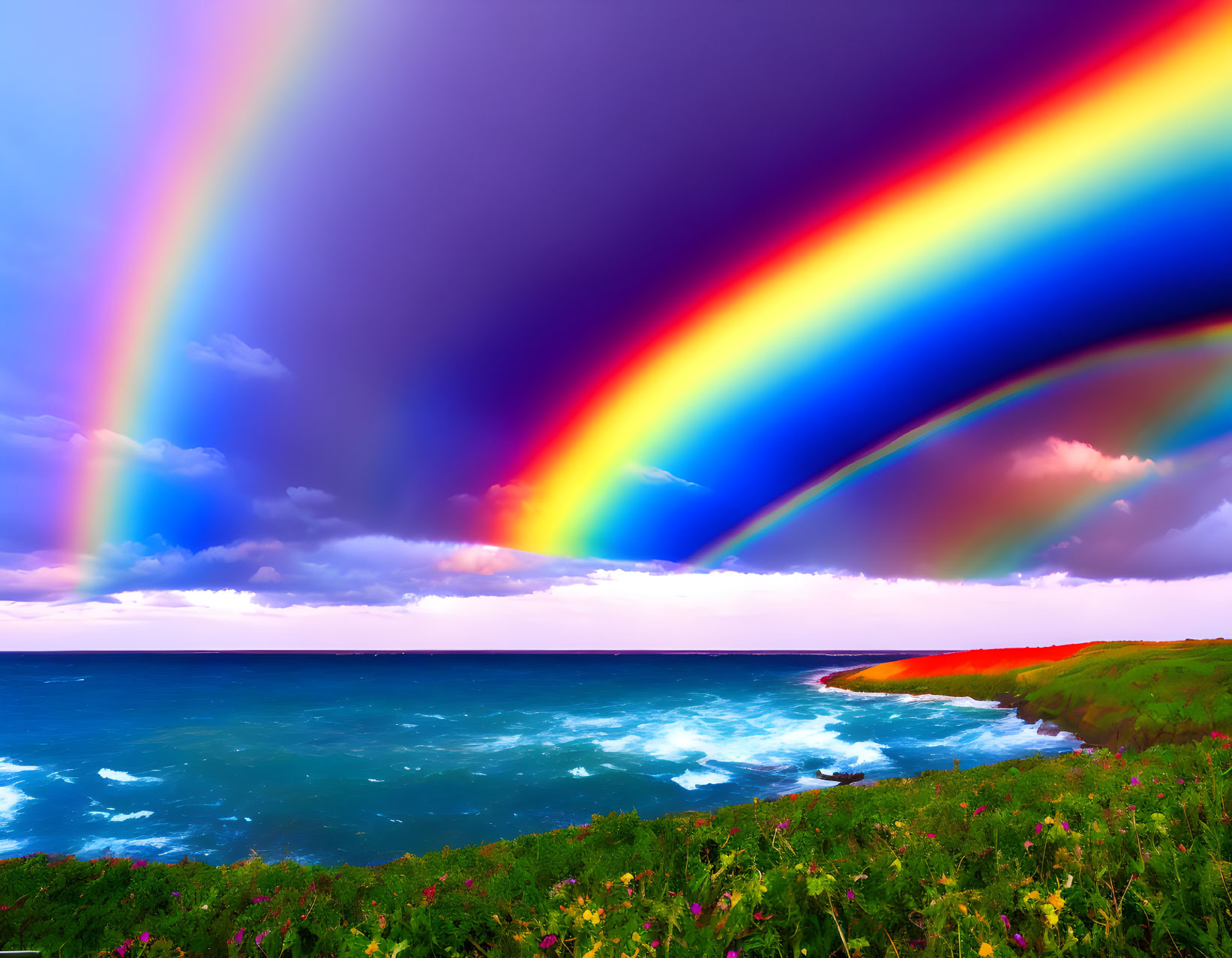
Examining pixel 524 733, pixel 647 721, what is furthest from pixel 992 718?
pixel 524 733

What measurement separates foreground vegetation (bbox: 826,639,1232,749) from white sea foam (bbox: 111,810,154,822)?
129 ft

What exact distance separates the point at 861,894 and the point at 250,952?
6740 millimetres

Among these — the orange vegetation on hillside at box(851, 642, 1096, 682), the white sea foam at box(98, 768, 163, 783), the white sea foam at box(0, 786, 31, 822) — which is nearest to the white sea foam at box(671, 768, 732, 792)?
the white sea foam at box(98, 768, 163, 783)

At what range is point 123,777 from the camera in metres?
31.5

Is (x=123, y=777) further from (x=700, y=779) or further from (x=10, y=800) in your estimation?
(x=700, y=779)

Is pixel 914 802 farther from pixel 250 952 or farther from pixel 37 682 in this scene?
pixel 37 682

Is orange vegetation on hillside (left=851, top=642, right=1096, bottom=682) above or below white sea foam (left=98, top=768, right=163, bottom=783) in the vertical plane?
above

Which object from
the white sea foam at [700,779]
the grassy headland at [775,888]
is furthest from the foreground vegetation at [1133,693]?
the white sea foam at [700,779]

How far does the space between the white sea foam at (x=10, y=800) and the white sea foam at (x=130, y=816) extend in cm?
422

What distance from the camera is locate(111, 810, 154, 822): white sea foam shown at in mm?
23562

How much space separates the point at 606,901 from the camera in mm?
5691

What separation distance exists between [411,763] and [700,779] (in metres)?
16.3

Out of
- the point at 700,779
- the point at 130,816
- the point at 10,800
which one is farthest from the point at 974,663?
the point at 10,800

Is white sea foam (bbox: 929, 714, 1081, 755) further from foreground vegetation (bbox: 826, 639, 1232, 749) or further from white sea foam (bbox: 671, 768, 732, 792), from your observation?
white sea foam (bbox: 671, 768, 732, 792)
